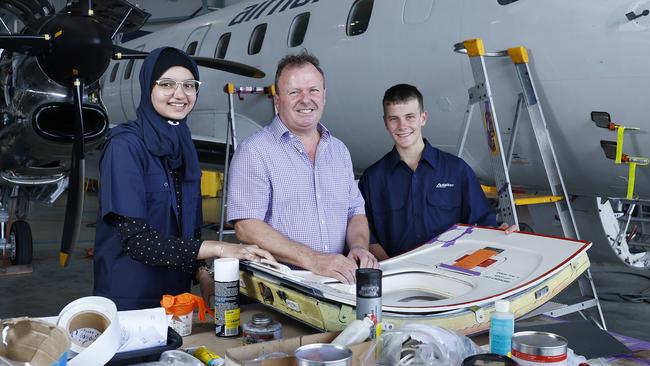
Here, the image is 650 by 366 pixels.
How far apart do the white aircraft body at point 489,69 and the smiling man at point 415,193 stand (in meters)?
1.24

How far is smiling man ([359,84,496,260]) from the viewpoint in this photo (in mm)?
2615

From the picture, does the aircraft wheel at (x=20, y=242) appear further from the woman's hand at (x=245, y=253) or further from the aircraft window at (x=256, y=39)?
the woman's hand at (x=245, y=253)

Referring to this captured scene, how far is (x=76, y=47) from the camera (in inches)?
175

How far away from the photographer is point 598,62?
131 inches

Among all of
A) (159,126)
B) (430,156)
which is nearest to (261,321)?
(159,126)

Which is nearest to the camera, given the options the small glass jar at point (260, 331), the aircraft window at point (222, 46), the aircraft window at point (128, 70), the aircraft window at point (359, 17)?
the small glass jar at point (260, 331)

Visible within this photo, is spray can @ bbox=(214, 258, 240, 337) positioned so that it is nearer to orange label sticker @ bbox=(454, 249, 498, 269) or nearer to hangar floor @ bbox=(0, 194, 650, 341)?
orange label sticker @ bbox=(454, 249, 498, 269)

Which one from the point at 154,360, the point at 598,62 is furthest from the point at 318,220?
the point at 598,62

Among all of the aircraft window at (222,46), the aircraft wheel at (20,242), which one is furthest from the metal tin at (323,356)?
the aircraft wheel at (20,242)

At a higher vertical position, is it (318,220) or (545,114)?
(545,114)

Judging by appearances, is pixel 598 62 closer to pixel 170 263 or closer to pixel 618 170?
pixel 618 170

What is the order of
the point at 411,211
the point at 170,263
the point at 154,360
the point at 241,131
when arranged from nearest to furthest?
the point at 154,360 < the point at 170,263 < the point at 411,211 < the point at 241,131

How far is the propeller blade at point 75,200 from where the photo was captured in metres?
3.80

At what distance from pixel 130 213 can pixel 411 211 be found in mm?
1177
